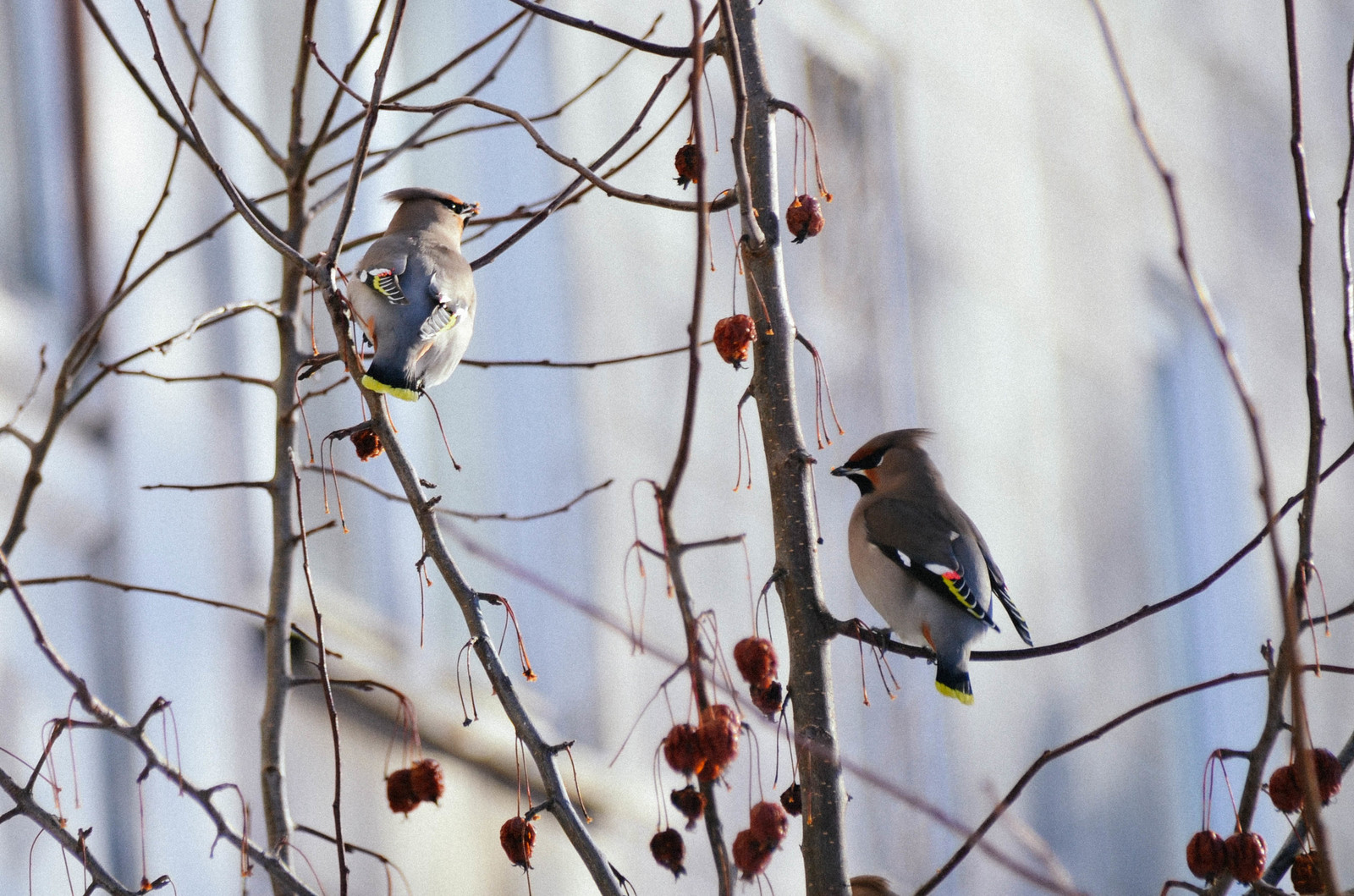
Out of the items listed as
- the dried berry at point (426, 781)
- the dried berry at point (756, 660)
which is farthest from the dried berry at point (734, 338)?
the dried berry at point (426, 781)

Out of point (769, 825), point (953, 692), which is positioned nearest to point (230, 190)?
point (769, 825)

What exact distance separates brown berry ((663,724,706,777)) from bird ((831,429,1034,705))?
3.56ft

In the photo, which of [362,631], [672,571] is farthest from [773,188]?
[362,631]

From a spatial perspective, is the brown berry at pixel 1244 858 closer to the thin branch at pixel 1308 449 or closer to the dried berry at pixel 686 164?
the thin branch at pixel 1308 449

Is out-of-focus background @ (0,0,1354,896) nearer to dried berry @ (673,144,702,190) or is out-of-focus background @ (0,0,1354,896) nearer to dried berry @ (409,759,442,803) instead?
dried berry @ (409,759,442,803)

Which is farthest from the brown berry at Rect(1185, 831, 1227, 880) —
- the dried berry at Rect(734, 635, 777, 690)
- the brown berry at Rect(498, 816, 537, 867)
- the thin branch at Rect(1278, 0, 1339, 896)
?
the brown berry at Rect(498, 816, 537, 867)

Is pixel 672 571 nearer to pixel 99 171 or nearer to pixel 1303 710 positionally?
pixel 1303 710

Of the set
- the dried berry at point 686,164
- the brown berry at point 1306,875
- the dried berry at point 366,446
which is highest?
the dried berry at point 686,164

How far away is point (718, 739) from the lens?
1311mm

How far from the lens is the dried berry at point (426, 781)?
1788 mm

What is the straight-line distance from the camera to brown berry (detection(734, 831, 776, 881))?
150 centimetres

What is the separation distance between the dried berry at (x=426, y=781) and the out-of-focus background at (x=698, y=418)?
1.07 feet

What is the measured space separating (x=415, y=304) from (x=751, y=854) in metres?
0.97

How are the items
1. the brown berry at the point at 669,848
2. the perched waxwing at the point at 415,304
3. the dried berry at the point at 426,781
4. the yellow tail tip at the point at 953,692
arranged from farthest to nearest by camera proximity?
Answer: the yellow tail tip at the point at 953,692 → the perched waxwing at the point at 415,304 → the dried berry at the point at 426,781 → the brown berry at the point at 669,848
